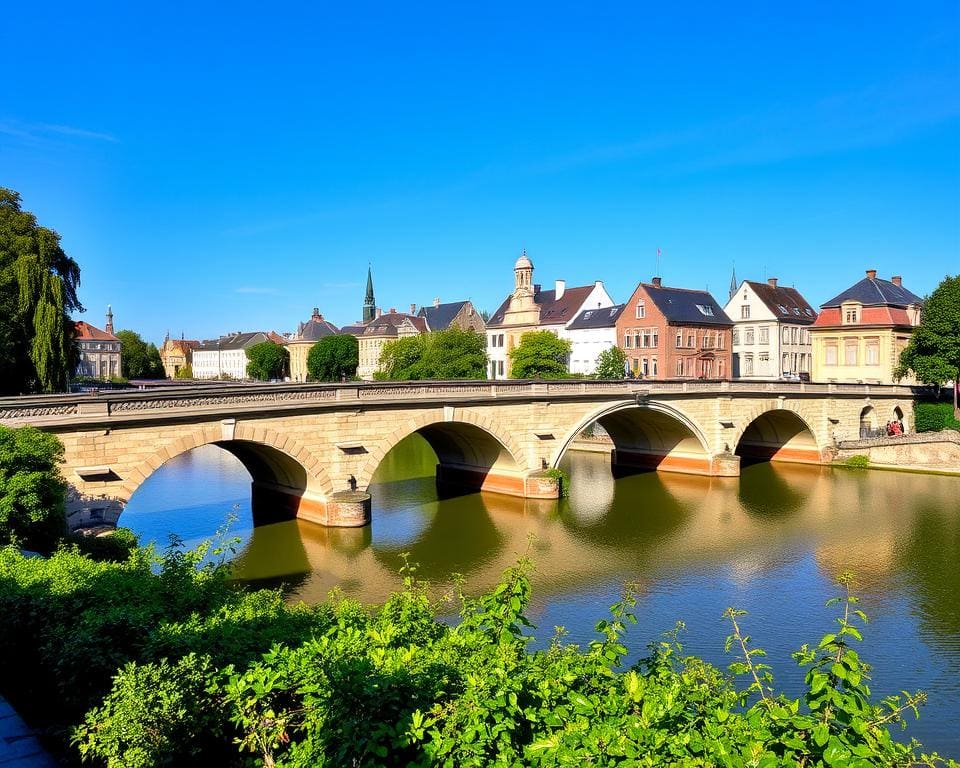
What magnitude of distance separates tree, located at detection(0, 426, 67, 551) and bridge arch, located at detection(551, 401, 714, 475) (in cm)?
2493

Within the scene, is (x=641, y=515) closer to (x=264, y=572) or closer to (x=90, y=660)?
(x=264, y=572)

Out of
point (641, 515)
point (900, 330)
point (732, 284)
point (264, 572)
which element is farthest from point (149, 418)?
point (732, 284)

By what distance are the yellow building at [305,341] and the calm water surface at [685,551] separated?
88222mm

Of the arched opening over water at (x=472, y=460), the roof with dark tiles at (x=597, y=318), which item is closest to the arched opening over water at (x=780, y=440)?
the arched opening over water at (x=472, y=460)

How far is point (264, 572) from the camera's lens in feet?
72.5

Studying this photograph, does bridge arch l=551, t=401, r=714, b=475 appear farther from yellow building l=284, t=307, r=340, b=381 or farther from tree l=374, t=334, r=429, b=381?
yellow building l=284, t=307, r=340, b=381

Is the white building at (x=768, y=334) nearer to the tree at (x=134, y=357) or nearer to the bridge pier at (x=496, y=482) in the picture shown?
the bridge pier at (x=496, y=482)

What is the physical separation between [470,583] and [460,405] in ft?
33.9

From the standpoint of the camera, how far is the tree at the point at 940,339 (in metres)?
45.2

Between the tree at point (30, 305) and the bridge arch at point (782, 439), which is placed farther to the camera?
the bridge arch at point (782, 439)

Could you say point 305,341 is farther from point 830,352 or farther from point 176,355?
point 830,352

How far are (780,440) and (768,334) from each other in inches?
863

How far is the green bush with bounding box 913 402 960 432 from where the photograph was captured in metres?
46.4

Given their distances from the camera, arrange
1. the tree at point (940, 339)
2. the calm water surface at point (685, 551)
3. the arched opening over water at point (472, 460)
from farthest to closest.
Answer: the tree at point (940, 339)
the arched opening over water at point (472, 460)
the calm water surface at point (685, 551)
